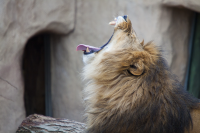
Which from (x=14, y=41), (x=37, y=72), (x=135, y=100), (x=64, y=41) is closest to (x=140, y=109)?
(x=135, y=100)

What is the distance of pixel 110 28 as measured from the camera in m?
3.54

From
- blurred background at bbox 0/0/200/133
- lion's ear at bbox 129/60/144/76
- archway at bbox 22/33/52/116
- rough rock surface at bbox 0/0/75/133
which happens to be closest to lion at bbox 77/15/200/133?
lion's ear at bbox 129/60/144/76

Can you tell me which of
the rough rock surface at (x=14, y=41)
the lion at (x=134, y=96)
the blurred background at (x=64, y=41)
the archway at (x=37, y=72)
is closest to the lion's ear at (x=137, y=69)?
the lion at (x=134, y=96)

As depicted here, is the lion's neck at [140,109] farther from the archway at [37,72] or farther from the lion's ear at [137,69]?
the archway at [37,72]

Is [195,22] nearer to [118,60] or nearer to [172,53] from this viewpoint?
[172,53]

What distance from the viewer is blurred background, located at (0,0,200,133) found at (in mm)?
2795

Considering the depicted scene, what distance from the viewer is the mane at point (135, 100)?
1484 mm

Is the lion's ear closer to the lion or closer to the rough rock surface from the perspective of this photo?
the lion

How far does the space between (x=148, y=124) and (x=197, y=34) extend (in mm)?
2663

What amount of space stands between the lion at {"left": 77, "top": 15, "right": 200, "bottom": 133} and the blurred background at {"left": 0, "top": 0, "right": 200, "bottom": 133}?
1297mm

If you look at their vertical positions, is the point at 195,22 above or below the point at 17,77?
above

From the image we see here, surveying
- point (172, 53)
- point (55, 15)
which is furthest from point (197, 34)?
point (55, 15)

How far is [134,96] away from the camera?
1.49m

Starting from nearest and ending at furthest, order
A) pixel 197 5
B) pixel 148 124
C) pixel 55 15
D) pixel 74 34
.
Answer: pixel 148 124
pixel 197 5
pixel 55 15
pixel 74 34
